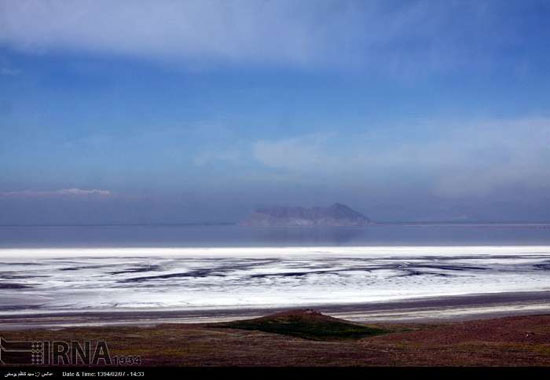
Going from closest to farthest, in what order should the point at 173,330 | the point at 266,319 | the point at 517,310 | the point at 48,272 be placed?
the point at 173,330 < the point at 266,319 < the point at 517,310 < the point at 48,272

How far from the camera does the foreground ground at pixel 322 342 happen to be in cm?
1340

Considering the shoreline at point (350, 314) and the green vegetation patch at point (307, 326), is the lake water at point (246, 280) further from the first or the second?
the green vegetation patch at point (307, 326)

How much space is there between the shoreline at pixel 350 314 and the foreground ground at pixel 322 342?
9.09 feet

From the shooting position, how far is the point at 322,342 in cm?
1731

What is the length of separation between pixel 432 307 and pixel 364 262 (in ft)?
82.1

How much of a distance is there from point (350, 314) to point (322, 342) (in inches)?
373

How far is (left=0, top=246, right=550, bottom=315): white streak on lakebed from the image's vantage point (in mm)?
30594

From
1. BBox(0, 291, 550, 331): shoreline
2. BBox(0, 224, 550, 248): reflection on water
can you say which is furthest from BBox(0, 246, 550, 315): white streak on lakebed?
BBox(0, 224, 550, 248): reflection on water

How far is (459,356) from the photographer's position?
14.3 metres

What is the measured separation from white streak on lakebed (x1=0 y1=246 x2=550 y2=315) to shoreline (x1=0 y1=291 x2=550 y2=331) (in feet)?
4.33

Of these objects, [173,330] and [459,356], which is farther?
[173,330]

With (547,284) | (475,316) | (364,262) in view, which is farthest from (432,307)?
(364,262)

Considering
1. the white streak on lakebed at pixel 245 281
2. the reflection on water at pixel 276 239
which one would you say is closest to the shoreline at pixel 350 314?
the white streak on lakebed at pixel 245 281
